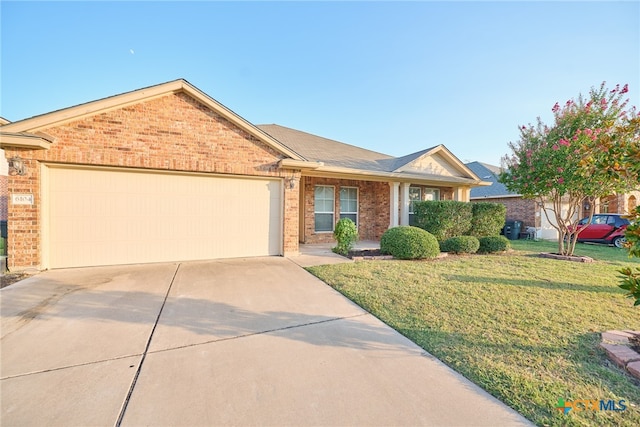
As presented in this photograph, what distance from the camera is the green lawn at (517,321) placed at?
84.2 inches

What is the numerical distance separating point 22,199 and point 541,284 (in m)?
10.7

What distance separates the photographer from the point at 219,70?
996cm

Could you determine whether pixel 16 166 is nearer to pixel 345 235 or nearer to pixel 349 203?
pixel 345 235

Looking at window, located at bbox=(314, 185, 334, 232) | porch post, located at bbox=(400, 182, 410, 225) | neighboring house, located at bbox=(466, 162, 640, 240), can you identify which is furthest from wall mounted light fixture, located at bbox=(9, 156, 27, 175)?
neighboring house, located at bbox=(466, 162, 640, 240)

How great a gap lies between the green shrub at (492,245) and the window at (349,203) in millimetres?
4806

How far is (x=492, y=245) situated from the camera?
925 cm

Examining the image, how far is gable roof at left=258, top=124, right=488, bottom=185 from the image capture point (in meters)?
9.99

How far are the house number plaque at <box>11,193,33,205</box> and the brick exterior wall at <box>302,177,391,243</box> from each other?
24.0ft

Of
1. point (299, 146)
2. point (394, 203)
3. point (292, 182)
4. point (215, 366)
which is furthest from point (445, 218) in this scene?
point (215, 366)

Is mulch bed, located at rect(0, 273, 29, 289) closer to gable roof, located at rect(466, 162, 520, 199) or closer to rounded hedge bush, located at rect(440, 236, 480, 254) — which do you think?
rounded hedge bush, located at rect(440, 236, 480, 254)

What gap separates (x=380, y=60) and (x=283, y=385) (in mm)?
11247

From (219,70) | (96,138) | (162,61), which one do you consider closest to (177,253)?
(96,138)

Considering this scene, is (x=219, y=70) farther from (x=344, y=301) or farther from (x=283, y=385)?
(x=283, y=385)

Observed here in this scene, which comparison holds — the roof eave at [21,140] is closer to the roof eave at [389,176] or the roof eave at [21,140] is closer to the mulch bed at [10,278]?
the mulch bed at [10,278]
